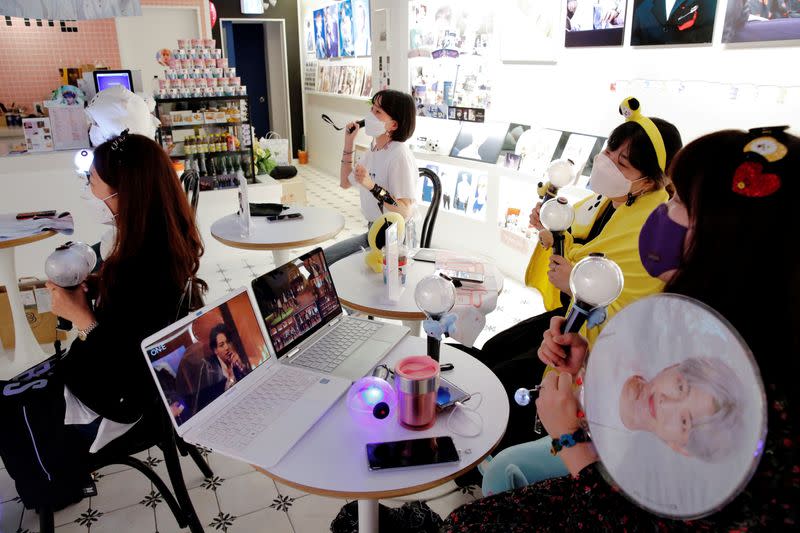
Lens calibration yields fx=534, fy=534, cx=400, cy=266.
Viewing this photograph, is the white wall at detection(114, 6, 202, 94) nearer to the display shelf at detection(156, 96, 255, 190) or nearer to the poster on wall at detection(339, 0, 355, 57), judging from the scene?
the poster on wall at detection(339, 0, 355, 57)

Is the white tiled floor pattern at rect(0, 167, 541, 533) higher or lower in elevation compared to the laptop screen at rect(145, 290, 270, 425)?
lower

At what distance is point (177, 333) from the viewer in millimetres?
1375

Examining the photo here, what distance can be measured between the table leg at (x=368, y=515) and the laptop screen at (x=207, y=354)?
1.67 feet

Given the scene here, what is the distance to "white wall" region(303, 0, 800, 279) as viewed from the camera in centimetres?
270

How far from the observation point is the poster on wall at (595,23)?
337 centimetres

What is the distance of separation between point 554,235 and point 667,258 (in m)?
0.89

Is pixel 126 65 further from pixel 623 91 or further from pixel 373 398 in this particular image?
pixel 373 398

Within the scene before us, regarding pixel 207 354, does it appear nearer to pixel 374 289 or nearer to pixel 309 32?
pixel 374 289

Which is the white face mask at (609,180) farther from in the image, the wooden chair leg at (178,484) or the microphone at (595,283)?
the wooden chair leg at (178,484)

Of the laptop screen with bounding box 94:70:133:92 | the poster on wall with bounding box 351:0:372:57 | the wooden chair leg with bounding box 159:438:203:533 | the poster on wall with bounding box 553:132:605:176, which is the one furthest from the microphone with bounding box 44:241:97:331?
the poster on wall with bounding box 351:0:372:57

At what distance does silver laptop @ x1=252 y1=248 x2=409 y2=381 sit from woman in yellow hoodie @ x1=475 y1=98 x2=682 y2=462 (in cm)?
62

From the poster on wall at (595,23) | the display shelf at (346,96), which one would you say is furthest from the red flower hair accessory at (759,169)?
the display shelf at (346,96)

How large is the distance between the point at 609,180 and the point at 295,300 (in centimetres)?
126

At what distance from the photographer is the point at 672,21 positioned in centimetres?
303
